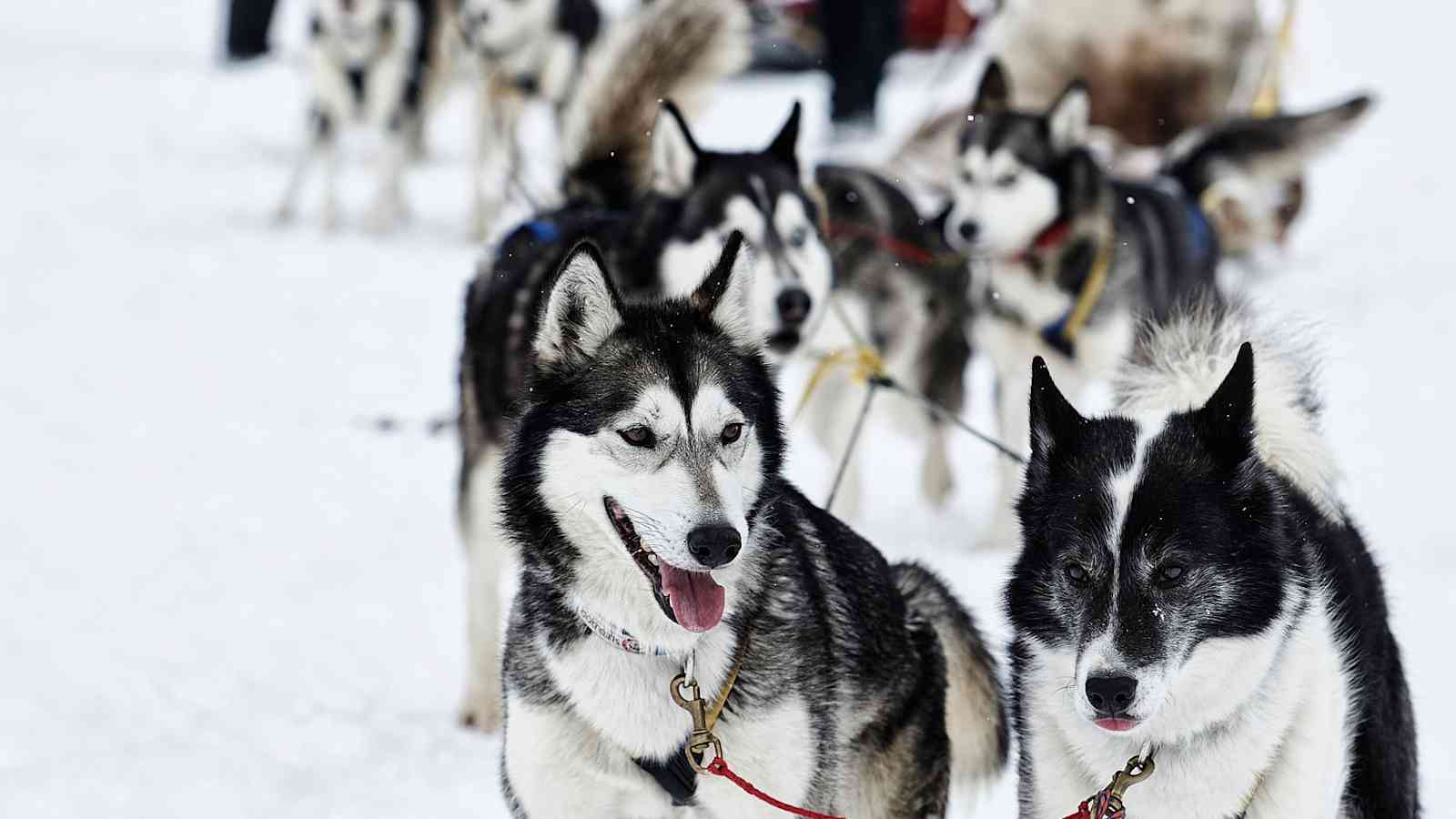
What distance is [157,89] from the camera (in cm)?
1376

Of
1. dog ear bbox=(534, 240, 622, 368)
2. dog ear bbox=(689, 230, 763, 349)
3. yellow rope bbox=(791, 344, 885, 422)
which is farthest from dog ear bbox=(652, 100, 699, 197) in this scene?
dog ear bbox=(534, 240, 622, 368)

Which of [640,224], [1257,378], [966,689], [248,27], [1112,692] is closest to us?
[1112,692]

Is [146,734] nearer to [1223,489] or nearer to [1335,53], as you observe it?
[1223,489]

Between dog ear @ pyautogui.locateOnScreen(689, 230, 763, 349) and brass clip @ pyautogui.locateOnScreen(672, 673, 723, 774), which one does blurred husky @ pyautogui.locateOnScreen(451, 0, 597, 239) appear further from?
brass clip @ pyautogui.locateOnScreen(672, 673, 723, 774)

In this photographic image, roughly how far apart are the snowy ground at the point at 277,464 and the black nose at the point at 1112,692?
1.14 m

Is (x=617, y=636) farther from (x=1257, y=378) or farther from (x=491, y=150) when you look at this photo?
(x=491, y=150)

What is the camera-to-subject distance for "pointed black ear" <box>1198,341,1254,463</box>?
2.21m

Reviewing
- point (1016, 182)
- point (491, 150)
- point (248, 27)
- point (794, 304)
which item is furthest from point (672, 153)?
point (248, 27)

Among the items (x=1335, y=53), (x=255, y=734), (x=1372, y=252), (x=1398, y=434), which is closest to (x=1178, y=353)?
(x=255, y=734)

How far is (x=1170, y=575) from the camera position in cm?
214

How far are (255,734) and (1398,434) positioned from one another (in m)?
4.32

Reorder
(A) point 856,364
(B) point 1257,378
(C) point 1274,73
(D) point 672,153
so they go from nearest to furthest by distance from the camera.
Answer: (B) point 1257,378 → (D) point 672,153 → (A) point 856,364 → (C) point 1274,73

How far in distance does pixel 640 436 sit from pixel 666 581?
0.69ft

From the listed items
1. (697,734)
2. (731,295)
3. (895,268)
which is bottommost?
(895,268)
